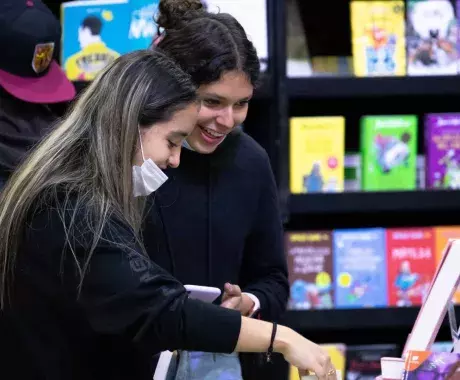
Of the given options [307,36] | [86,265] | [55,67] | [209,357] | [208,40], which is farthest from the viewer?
[307,36]

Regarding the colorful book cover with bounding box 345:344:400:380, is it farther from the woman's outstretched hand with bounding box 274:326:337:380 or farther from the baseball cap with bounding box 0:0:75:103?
the woman's outstretched hand with bounding box 274:326:337:380

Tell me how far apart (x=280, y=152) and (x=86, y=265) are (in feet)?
5.25

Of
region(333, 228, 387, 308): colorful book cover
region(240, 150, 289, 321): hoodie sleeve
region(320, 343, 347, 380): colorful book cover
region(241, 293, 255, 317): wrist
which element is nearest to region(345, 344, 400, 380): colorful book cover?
region(320, 343, 347, 380): colorful book cover

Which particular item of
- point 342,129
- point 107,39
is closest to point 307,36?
point 342,129

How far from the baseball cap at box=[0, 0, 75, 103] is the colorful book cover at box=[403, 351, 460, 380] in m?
A: 1.21

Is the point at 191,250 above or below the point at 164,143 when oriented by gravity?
below

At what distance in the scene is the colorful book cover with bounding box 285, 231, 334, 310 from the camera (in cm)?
292

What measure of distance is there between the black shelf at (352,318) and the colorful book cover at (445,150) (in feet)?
1.40

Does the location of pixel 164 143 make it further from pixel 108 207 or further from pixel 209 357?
pixel 209 357

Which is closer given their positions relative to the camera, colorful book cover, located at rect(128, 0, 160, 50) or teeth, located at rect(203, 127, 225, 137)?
teeth, located at rect(203, 127, 225, 137)

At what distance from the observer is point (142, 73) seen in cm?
147

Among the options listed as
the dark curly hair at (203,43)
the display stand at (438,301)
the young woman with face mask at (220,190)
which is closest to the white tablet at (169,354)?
the young woman with face mask at (220,190)

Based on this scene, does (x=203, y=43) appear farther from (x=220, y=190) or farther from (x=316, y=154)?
(x=316, y=154)

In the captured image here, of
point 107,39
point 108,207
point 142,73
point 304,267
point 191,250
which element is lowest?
point 304,267
